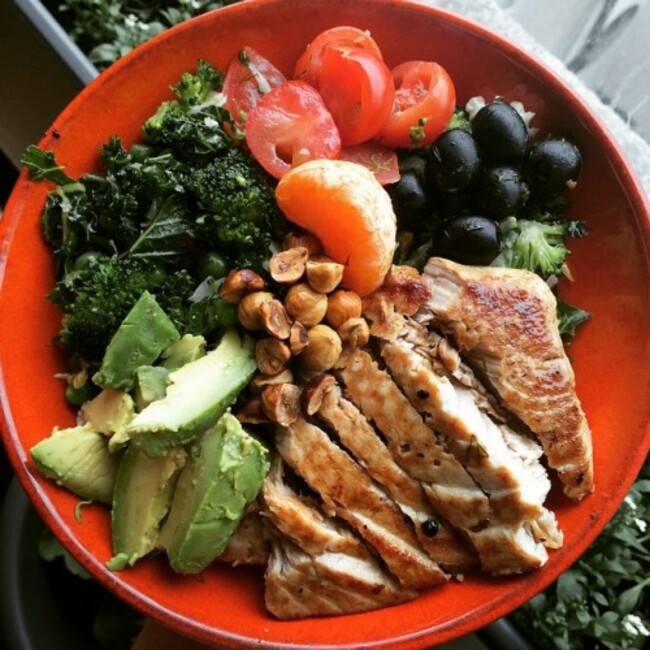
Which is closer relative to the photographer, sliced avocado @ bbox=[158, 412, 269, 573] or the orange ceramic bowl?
sliced avocado @ bbox=[158, 412, 269, 573]

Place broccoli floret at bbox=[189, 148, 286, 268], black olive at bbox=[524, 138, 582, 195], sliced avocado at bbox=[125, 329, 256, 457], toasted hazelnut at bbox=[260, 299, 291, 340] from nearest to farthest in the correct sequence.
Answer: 1. sliced avocado at bbox=[125, 329, 256, 457]
2. toasted hazelnut at bbox=[260, 299, 291, 340]
3. broccoli floret at bbox=[189, 148, 286, 268]
4. black olive at bbox=[524, 138, 582, 195]

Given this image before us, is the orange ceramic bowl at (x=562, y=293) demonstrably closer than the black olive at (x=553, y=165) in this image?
Yes

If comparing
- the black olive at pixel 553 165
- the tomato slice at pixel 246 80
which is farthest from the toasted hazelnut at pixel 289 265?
the black olive at pixel 553 165

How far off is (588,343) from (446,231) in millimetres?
532

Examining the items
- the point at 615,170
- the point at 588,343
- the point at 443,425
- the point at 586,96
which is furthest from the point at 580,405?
the point at 586,96

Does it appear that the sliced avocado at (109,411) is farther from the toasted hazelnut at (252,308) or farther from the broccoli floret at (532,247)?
the broccoli floret at (532,247)

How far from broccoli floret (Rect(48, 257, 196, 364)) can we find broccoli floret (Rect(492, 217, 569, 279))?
87 cm

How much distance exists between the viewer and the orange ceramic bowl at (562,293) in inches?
80.9

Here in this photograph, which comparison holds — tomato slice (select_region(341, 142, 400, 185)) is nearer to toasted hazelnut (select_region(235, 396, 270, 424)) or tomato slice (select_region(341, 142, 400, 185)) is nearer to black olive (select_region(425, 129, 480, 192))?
black olive (select_region(425, 129, 480, 192))

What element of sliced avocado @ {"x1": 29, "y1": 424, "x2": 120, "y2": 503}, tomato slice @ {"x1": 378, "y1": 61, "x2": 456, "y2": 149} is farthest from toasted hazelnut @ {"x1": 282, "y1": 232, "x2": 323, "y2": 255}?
sliced avocado @ {"x1": 29, "y1": 424, "x2": 120, "y2": 503}

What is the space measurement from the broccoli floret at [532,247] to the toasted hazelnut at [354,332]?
0.49 m

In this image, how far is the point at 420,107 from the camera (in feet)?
7.29

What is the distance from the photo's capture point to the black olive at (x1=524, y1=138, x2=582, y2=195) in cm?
223

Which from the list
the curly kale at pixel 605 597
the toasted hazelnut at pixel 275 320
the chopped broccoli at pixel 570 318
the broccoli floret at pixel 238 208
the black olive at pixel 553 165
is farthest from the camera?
the curly kale at pixel 605 597
